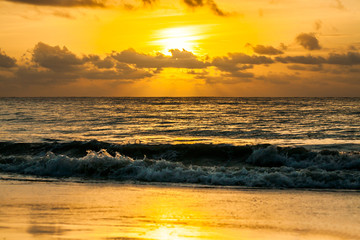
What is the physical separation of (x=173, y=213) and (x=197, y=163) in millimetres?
11546

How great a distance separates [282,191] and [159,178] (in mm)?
5084

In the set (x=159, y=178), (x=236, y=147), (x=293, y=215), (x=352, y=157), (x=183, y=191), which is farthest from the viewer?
(x=236, y=147)

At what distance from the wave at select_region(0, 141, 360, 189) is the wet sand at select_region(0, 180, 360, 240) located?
1.28m

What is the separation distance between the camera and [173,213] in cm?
1105

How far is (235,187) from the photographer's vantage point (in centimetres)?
1559

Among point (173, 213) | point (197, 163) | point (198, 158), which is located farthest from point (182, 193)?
point (198, 158)

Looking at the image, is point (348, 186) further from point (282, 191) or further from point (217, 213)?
point (217, 213)

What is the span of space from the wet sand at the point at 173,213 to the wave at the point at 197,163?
1279 mm

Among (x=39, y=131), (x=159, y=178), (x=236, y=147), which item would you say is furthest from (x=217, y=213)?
(x=39, y=131)

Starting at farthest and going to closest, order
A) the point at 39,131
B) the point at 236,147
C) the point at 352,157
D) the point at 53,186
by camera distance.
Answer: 1. the point at 39,131
2. the point at 236,147
3. the point at 352,157
4. the point at 53,186

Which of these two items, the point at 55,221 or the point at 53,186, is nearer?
the point at 55,221

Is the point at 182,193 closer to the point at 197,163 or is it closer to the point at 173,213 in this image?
the point at 173,213

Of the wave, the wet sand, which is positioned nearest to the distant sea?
the wave

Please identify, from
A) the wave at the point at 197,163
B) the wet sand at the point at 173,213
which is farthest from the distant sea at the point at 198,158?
the wet sand at the point at 173,213
